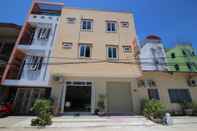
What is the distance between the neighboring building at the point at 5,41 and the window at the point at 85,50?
24.9ft

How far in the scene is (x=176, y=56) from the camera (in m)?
16.8

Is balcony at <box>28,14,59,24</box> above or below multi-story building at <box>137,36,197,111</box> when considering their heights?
above

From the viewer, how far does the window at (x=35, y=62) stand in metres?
13.2

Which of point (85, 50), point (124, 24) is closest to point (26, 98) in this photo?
point (85, 50)

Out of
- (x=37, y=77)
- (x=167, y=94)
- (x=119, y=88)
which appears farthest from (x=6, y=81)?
(x=167, y=94)

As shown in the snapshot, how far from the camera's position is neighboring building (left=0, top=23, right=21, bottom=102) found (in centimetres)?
1400

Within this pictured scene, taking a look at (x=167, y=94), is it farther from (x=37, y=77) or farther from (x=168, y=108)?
A: (x=37, y=77)

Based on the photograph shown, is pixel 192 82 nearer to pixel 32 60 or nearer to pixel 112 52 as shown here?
pixel 112 52

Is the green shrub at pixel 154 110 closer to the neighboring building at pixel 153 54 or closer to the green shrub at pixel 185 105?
the neighboring building at pixel 153 54

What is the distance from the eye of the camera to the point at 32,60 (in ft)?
45.2

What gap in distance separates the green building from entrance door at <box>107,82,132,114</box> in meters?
5.50

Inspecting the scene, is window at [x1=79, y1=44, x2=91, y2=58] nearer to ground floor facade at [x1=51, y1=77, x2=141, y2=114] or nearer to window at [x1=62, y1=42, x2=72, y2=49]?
window at [x1=62, y1=42, x2=72, y2=49]

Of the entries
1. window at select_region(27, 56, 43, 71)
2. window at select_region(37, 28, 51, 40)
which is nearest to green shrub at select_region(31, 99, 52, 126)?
window at select_region(27, 56, 43, 71)

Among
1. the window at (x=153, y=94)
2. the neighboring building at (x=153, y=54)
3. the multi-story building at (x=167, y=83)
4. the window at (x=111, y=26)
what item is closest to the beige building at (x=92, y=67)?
the window at (x=111, y=26)
